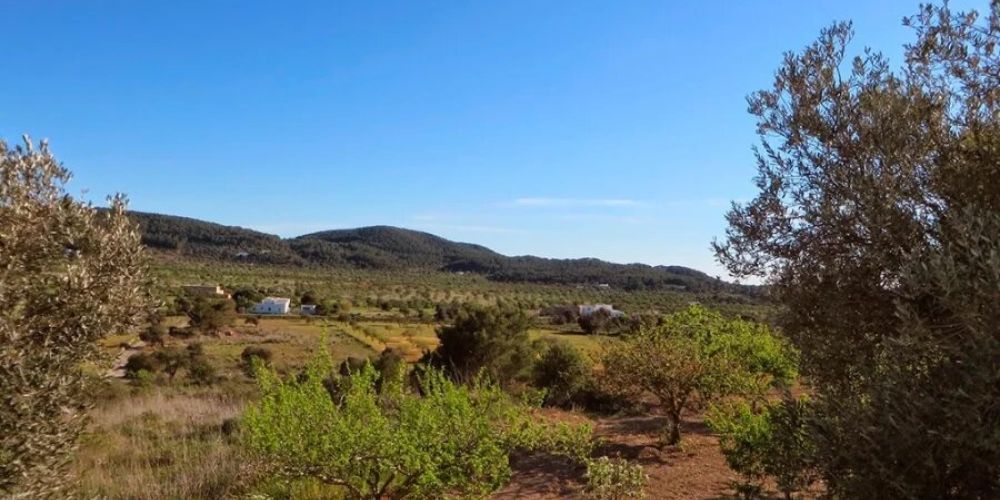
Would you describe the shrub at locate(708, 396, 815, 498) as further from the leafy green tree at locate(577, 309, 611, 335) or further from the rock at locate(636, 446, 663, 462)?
the leafy green tree at locate(577, 309, 611, 335)

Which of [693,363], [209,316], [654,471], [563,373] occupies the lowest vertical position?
[654,471]

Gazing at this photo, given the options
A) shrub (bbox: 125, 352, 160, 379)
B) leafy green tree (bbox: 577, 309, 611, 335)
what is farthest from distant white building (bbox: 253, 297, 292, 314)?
shrub (bbox: 125, 352, 160, 379)

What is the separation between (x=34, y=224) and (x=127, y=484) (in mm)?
5372

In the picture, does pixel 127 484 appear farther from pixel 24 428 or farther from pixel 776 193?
pixel 776 193

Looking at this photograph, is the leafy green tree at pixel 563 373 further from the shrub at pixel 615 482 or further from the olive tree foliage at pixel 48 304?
the olive tree foliage at pixel 48 304

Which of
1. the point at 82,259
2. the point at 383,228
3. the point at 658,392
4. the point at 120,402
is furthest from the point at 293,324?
the point at 383,228

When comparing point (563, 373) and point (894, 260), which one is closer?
point (894, 260)

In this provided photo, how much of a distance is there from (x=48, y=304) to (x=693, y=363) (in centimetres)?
1176

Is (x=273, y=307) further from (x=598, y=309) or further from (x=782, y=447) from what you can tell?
(x=782, y=447)

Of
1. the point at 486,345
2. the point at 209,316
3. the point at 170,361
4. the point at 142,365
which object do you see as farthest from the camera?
the point at 209,316

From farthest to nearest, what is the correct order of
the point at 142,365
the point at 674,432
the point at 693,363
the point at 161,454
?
the point at 142,365 < the point at 674,432 < the point at 693,363 < the point at 161,454

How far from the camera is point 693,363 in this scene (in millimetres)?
13758

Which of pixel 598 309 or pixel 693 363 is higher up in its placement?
pixel 598 309

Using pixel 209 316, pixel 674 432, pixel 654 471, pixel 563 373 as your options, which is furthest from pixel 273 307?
pixel 654 471
